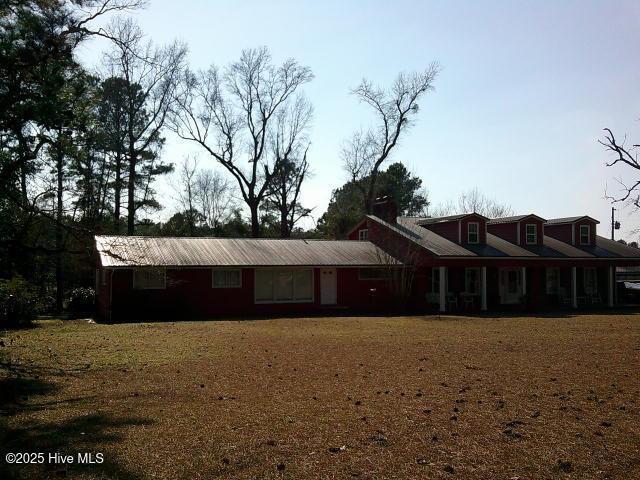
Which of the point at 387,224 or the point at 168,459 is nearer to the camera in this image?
the point at 168,459

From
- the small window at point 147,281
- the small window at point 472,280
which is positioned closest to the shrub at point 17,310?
the small window at point 147,281

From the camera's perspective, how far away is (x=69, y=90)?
10758mm

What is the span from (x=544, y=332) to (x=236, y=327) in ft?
34.2

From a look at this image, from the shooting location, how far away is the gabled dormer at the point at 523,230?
35.2 meters

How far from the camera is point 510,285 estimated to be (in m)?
34.8

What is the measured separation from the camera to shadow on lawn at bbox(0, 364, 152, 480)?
5.34 m

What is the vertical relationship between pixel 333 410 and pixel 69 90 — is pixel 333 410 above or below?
below

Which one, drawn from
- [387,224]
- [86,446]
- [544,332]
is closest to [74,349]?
[86,446]

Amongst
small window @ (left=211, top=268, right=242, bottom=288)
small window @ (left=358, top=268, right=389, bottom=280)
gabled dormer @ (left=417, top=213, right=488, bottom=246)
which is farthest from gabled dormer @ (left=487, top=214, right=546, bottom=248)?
small window @ (left=211, top=268, right=242, bottom=288)

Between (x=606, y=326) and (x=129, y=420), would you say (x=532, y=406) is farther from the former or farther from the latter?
(x=606, y=326)

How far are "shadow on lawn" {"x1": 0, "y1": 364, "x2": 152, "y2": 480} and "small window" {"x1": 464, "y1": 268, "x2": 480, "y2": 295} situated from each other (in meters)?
28.1

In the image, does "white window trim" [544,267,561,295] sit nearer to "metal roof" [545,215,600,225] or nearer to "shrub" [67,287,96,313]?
"metal roof" [545,215,600,225]

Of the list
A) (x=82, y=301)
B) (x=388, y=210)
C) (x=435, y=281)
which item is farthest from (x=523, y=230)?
(x=82, y=301)

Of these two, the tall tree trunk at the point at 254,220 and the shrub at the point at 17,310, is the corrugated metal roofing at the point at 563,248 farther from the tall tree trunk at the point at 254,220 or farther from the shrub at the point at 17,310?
the shrub at the point at 17,310
